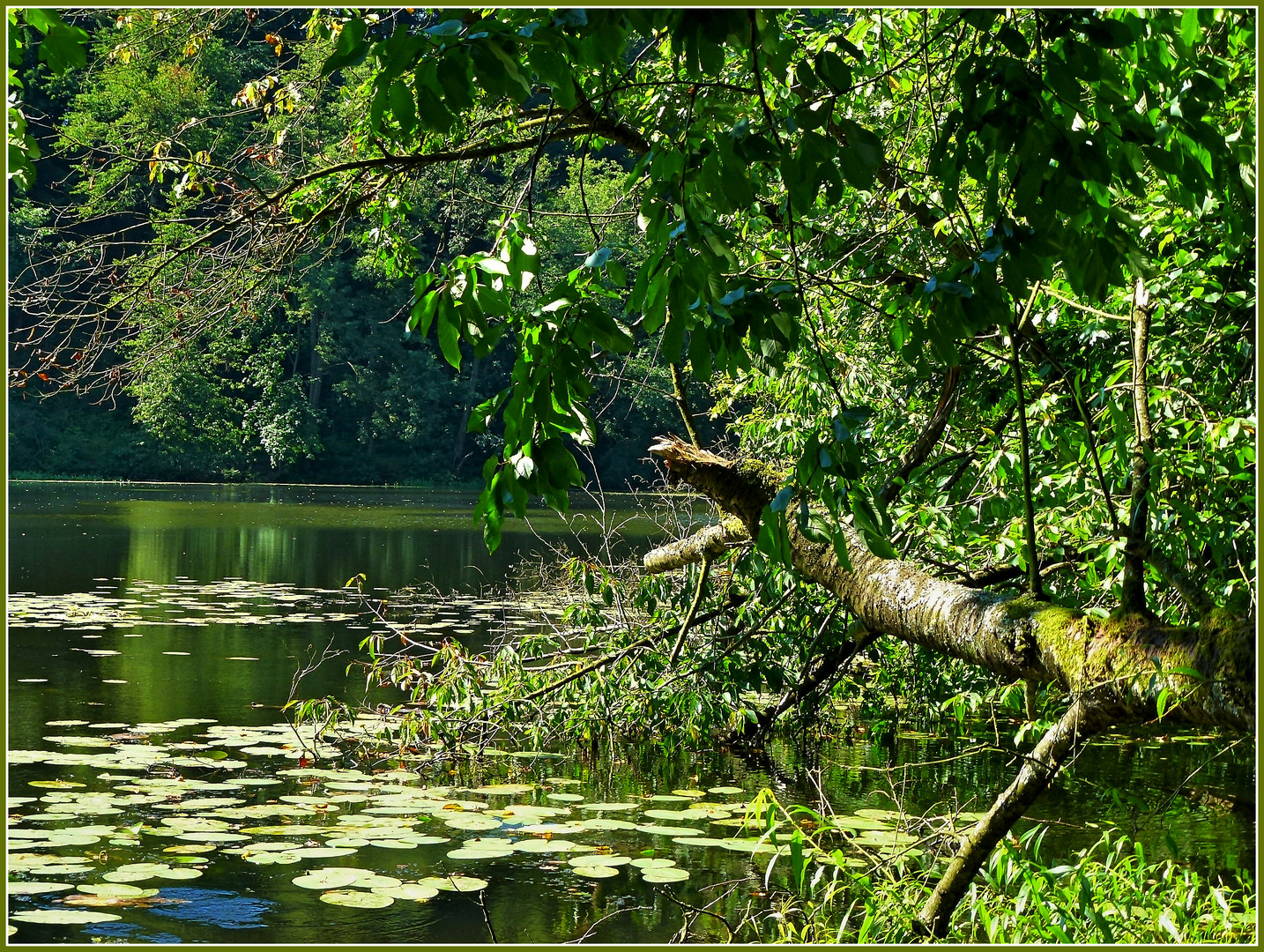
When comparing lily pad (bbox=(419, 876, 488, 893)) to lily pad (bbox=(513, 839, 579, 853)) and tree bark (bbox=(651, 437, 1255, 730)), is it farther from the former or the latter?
tree bark (bbox=(651, 437, 1255, 730))

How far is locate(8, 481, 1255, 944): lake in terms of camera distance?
4.88 metres

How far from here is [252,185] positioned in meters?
5.40

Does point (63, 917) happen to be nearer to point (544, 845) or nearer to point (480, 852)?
point (480, 852)

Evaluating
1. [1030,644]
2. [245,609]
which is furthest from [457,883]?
[245,609]

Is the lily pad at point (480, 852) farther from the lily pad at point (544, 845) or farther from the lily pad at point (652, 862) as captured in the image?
the lily pad at point (652, 862)

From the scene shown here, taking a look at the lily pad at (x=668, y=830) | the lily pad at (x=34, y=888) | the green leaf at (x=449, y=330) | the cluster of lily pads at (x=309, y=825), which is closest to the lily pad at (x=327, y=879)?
the cluster of lily pads at (x=309, y=825)

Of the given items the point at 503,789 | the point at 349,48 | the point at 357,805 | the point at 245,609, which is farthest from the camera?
the point at 245,609

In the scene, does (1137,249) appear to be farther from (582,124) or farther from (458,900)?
(458,900)

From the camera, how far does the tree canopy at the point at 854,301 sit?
2.03 m

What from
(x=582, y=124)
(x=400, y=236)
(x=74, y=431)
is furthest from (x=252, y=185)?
(x=74, y=431)

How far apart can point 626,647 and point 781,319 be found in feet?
16.2

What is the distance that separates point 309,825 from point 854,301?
3758 mm

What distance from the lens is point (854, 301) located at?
Result: 3809mm

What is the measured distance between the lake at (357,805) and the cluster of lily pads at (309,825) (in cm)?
A: 2
